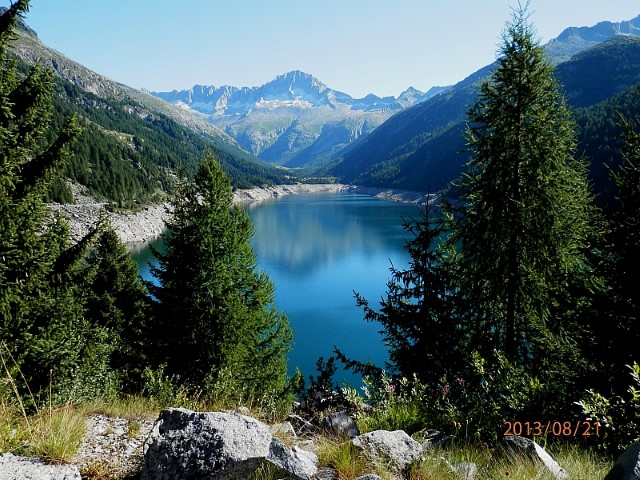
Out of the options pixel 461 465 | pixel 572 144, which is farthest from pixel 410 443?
pixel 572 144

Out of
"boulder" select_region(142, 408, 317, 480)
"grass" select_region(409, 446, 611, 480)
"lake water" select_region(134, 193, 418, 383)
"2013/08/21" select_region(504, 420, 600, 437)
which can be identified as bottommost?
"lake water" select_region(134, 193, 418, 383)

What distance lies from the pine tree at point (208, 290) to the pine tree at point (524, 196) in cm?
814

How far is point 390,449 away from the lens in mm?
4109

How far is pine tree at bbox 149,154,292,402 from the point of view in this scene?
45.1ft

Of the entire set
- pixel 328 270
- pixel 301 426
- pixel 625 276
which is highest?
pixel 625 276

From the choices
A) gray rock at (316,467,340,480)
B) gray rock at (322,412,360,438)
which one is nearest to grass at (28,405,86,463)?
gray rock at (316,467,340,480)

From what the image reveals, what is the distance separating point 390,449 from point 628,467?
202cm

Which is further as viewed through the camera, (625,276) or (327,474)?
(625,276)

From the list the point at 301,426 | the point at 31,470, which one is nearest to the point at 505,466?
the point at 301,426

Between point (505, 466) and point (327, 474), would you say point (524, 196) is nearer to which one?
point (505, 466)

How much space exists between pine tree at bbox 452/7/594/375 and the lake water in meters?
2.94

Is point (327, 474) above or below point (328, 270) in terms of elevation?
above

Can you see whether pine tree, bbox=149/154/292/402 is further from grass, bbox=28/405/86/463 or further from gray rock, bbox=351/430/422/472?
gray rock, bbox=351/430/422/472

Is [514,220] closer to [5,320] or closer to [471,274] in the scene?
[471,274]
